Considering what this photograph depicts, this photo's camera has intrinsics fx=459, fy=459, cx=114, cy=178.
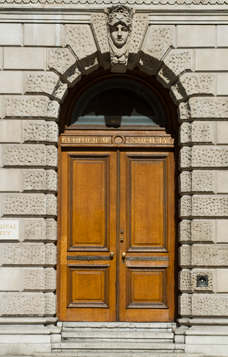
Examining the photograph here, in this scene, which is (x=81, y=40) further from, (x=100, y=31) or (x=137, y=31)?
(x=137, y=31)

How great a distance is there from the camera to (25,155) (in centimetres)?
773

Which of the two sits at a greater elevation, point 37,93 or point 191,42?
point 191,42

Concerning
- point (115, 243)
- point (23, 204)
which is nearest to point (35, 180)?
point (23, 204)

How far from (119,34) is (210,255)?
4.01 metres

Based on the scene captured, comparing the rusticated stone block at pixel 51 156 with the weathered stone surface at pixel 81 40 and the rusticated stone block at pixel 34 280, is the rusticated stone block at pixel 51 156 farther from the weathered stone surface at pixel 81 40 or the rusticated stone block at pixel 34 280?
the rusticated stone block at pixel 34 280

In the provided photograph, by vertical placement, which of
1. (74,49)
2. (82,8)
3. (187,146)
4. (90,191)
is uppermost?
(82,8)

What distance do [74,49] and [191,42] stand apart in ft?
6.55

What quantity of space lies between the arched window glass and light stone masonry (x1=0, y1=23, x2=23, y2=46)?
4.91 ft

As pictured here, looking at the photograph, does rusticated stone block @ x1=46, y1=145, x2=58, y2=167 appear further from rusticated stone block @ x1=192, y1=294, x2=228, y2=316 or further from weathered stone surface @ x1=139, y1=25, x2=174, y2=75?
rusticated stone block @ x1=192, y1=294, x2=228, y2=316

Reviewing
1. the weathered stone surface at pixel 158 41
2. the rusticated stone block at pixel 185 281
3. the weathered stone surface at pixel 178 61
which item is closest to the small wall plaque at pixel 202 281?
the rusticated stone block at pixel 185 281

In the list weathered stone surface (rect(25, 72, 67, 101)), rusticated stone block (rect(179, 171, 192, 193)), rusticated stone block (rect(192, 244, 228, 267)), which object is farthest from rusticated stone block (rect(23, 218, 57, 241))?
rusticated stone block (rect(192, 244, 228, 267))

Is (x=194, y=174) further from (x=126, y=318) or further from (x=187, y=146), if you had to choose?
(x=126, y=318)

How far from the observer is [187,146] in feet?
25.9

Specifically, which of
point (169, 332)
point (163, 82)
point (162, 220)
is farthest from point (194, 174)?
point (169, 332)
